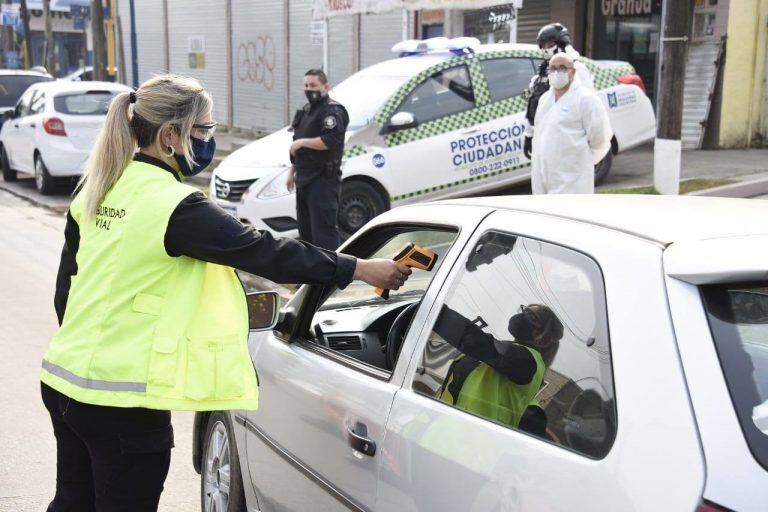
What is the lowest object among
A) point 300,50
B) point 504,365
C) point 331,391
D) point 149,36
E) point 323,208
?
point 323,208

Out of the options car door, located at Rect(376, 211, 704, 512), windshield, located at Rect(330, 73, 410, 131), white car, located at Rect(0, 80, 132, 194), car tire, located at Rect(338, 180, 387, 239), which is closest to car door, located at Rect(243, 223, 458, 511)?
car door, located at Rect(376, 211, 704, 512)

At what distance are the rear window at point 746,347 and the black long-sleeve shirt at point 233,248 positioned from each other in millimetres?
1258

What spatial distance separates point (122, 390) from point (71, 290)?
41 centimetres

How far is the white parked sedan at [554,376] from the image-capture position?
6.21 ft

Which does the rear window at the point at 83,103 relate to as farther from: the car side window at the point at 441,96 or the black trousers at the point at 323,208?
the black trousers at the point at 323,208

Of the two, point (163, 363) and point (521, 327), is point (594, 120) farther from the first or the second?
point (163, 363)

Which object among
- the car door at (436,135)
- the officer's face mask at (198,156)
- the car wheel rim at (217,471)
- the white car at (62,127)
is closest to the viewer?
the officer's face mask at (198,156)

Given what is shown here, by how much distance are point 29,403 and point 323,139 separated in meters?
3.36

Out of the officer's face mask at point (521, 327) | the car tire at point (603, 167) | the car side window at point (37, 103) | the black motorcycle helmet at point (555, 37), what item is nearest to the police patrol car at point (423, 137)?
the car tire at point (603, 167)

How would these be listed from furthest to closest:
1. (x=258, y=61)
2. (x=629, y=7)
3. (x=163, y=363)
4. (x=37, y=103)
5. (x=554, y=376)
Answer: (x=258, y=61), (x=629, y=7), (x=37, y=103), (x=163, y=363), (x=554, y=376)

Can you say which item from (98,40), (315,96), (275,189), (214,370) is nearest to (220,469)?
(214,370)

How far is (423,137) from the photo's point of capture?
10.4 meters

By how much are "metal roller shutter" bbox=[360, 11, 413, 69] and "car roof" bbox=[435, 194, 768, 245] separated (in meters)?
15.5

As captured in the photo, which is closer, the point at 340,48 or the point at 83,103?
the point at 83,103
